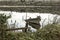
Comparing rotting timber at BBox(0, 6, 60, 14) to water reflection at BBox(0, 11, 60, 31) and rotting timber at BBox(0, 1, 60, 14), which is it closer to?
rotting timber at BBox(0, 1, 60, 14)

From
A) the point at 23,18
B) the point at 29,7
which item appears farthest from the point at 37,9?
the point at 23,18

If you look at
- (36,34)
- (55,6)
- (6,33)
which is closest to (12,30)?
(6,33)

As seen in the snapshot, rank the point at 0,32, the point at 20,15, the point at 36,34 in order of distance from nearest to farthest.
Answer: the point at 0,32, the point at 36,34, the point at 20,15

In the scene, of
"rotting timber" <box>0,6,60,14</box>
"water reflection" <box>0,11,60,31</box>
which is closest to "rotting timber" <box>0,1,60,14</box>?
"rotting timber" <box>0,6,60,14</box>

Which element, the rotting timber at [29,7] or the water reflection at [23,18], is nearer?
the water reflection at [23,18]

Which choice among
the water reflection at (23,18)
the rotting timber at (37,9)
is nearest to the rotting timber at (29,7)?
the rotting timber at (37,9)

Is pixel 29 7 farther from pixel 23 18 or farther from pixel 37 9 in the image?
pixel 23 18

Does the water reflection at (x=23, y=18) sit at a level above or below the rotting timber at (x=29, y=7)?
below

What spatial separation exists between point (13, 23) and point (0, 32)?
0.73 metres

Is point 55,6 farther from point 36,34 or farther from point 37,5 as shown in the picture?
point 36,34

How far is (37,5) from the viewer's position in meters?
4.25

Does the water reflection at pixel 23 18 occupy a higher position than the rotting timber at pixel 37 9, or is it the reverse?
the rotting timber at pixel 37 9

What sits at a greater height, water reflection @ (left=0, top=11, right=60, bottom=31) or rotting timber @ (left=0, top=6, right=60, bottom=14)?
rotting timber @ (left=0, top=6, right=60, bottom=14)

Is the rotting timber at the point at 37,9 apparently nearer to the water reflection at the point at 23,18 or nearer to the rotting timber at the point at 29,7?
the rotting timber at the point at 29,7
